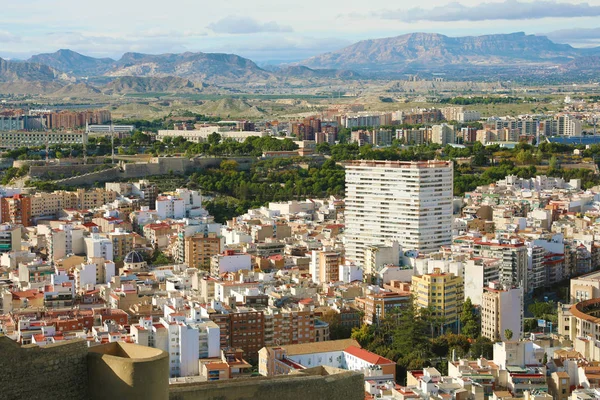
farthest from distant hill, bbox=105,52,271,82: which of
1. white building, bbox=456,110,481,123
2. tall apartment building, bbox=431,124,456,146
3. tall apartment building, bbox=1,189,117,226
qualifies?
tall apartment building, bbox=1,189,117,226

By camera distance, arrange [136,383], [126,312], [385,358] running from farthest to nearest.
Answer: [126,312] → [385,358] → [136,383]

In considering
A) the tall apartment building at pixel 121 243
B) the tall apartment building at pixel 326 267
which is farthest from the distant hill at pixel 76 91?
the tall apartment building at pixel 326 267

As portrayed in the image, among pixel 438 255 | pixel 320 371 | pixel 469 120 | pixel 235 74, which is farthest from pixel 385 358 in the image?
pixel 235 74

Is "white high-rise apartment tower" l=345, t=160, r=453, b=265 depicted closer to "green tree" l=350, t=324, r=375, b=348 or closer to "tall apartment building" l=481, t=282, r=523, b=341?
"tall apartment building" l=481, t=282, r=523, b=341

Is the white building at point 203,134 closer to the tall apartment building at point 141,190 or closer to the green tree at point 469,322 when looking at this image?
the tall apartment building at point 141,190

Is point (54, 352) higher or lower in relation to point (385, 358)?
higher

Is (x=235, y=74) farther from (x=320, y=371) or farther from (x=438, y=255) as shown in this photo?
(x=320, y=371)
